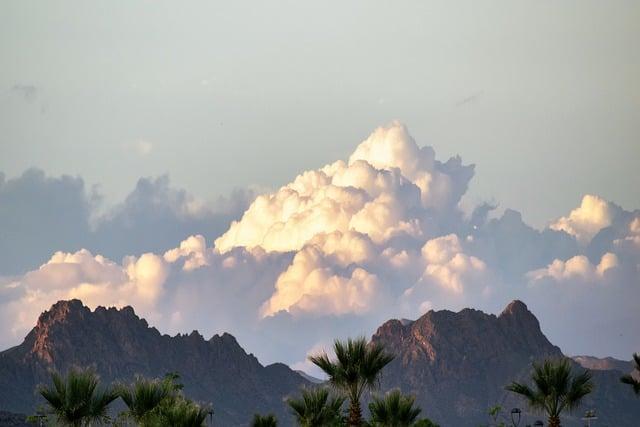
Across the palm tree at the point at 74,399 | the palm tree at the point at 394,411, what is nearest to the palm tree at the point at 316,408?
the palm tree at the point at 394,411

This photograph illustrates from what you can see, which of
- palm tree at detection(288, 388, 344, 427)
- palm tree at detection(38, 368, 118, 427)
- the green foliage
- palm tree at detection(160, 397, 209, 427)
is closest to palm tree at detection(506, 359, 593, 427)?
palm tree at detection(288, 388, 344, 427)

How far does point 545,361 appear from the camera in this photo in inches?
2697

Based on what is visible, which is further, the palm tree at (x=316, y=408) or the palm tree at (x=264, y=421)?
the palm tree at (x=264, y=421)

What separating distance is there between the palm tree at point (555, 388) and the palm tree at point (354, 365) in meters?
8.25

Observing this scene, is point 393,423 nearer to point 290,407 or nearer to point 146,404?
point 290,407

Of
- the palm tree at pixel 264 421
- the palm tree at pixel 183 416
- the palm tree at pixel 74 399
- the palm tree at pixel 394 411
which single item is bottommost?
the palm tree at pixel 183 416

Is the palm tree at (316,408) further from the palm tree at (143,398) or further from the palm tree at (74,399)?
the palm tree at (74,399)

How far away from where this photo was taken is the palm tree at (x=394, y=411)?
233ft

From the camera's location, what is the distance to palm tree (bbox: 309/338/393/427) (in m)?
65.7

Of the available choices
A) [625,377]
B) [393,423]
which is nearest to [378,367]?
[393,423]

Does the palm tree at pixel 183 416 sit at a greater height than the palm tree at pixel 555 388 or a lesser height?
lesser

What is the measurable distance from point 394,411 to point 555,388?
937 centimetres

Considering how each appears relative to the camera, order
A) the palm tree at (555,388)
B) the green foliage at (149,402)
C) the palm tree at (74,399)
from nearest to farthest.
A: the palm tree at (74,399), the green foliage at (149,402), the palm tree at (555,388)

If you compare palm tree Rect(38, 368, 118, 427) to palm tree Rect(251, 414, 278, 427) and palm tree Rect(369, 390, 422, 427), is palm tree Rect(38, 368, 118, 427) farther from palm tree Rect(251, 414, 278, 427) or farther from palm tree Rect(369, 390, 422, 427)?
palm tree Rect(251, 414, 278, 427)
